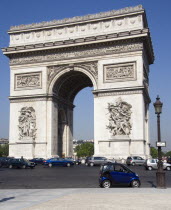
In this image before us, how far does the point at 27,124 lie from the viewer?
3978 centimetres

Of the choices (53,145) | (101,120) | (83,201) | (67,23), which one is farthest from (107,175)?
(67,23)

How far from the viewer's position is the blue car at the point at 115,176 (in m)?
15.6

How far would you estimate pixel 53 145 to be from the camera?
39594mm

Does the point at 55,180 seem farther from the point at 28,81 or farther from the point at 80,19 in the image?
the point at 80,19

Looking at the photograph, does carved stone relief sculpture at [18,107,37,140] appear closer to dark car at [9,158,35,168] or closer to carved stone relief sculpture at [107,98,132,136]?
dark car at [9,158,35,168]

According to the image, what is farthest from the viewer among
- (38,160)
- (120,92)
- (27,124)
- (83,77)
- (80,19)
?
(83,77)

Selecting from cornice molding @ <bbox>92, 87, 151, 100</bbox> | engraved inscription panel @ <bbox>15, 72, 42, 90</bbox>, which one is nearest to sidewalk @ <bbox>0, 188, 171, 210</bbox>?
cornice molding @ <bbox>92, 87, 151, 100</bbox>

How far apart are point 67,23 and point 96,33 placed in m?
3.76

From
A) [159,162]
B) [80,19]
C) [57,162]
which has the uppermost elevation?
[80,19]

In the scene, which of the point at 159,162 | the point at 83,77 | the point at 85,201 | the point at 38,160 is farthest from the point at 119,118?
the point at 85,201

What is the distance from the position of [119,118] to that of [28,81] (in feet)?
39.0

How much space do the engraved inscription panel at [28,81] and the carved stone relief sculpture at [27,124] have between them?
2657 millimetres

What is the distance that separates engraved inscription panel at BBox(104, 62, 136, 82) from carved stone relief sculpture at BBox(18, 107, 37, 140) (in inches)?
370

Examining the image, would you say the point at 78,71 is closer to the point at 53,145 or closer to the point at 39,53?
the point at 39,53
